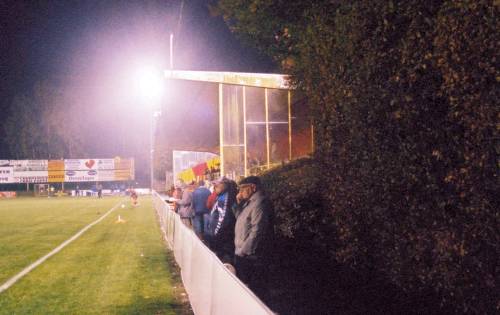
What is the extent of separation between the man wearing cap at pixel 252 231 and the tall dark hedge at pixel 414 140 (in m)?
0.78

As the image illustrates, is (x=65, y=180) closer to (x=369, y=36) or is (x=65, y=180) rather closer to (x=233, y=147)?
(x=233, y=147)

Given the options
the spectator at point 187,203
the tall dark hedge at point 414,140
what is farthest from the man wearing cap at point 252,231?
the spectator at point 187,203

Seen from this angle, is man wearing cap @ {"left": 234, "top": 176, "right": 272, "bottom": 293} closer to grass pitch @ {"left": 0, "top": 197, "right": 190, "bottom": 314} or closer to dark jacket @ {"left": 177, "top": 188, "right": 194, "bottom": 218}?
grass pitch @ {"left": 0, "top": 197, "right": 190, "bottom": 314}

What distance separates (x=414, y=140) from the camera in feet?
15.7

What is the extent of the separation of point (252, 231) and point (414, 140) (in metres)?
2.64

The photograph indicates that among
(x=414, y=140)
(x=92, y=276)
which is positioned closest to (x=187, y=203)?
(x=92, y=276)

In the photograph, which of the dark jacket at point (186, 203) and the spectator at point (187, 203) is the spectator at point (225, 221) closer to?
the spectator at point (187, 203)

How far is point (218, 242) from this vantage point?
861cm

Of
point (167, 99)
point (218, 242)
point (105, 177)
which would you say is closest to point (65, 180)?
Result: point (105, 177)

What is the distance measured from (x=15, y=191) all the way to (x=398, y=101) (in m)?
85.0

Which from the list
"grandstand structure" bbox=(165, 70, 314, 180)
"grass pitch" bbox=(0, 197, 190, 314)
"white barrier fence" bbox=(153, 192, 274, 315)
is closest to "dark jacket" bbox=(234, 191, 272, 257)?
"white barrier fence" bbox=(153, 192, 274, 315)

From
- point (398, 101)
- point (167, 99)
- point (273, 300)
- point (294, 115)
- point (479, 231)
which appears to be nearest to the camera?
point (479, 231)

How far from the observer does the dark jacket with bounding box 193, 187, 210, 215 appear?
44.5 ft

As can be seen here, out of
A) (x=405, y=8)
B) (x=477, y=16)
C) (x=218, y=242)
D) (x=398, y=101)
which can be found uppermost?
(x=405, y=8)
